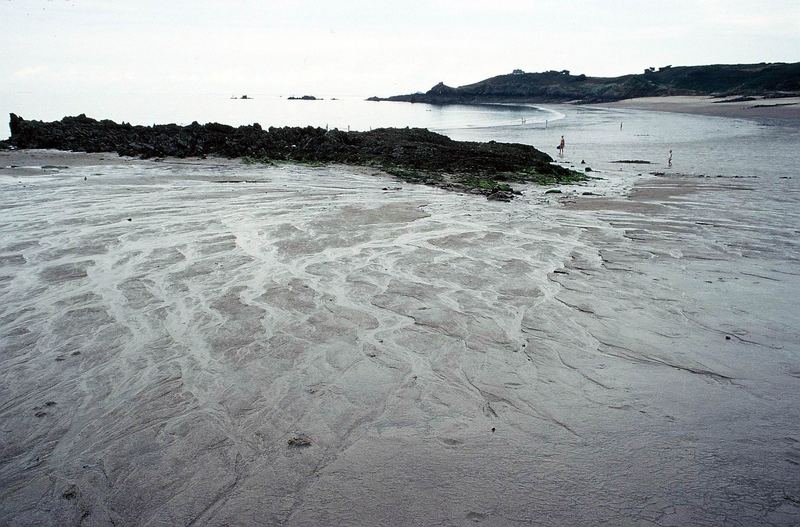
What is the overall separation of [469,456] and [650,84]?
15864 centimetres

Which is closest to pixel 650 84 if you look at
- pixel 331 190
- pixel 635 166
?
pixel 635 166

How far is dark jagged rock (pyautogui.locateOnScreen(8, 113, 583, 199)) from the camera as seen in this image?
21.4 meters

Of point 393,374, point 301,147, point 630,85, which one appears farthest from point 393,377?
point 630,85

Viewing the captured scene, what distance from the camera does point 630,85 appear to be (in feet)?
458

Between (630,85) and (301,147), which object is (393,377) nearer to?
(301,147)

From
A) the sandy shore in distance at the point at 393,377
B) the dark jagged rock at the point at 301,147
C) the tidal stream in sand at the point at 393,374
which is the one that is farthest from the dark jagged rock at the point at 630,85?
the sandy shore in distance at the point at 393,377

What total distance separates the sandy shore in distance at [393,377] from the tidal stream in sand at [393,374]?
3 centimetres

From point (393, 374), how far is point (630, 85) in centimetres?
15807

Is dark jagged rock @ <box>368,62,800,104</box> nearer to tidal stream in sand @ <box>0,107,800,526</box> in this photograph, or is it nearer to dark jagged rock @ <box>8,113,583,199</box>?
dark jagged rock @ <box>8,113,583,199</box>

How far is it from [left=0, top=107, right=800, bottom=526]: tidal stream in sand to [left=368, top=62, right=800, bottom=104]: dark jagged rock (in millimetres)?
105013

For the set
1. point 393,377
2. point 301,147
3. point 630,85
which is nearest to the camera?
point 393,377

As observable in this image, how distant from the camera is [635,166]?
2645cm

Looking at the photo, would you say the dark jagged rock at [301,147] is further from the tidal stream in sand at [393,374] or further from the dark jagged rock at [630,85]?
the dark jagged rock at [630,85]

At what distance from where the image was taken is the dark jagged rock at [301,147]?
841 inches
